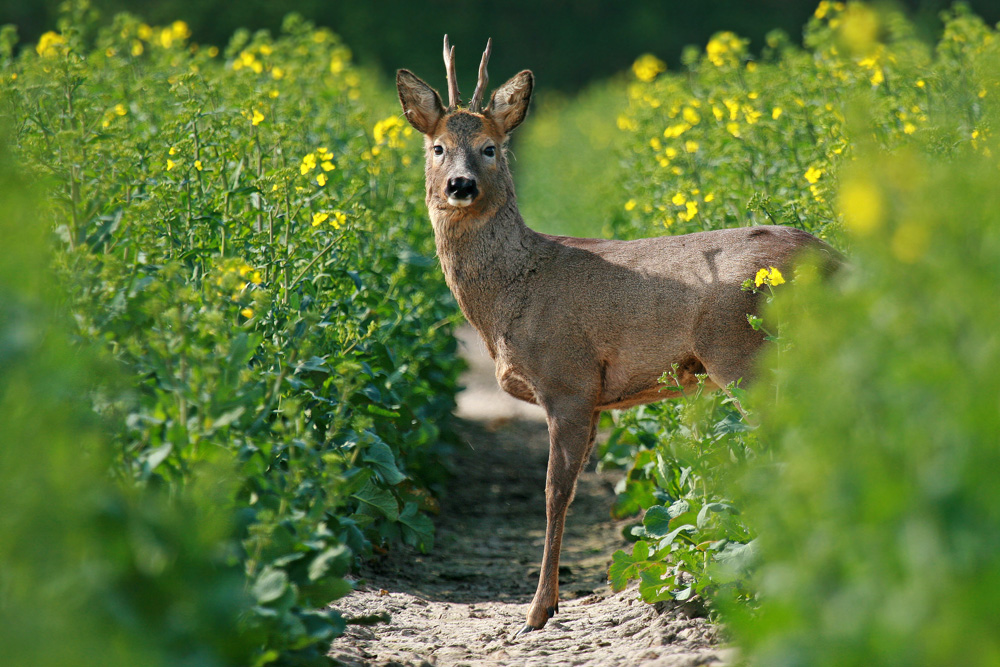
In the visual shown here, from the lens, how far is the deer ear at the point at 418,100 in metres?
5.46

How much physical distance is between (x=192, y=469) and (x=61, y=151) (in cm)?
178

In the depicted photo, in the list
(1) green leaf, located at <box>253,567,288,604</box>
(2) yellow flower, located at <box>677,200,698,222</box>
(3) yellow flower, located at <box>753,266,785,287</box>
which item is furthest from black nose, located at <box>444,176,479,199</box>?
(1) green leaf, located at <box>253,567,288,604</box>

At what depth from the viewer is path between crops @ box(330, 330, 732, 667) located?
3949mm

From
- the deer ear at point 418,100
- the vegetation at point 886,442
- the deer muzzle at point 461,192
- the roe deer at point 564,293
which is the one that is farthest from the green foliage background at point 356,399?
the deer ear at point 418,100

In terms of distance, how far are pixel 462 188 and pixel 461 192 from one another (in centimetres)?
2

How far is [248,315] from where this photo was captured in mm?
3359

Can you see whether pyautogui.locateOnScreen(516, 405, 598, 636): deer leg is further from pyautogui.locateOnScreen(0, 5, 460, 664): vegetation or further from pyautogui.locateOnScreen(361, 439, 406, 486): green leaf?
pyautogui.locateOnScreen(361, 439, 406, 486): green leaf

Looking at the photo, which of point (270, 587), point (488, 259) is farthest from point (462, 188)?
point (270, 587)

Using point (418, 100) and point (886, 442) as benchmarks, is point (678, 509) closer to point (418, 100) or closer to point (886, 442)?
point (886, 442)

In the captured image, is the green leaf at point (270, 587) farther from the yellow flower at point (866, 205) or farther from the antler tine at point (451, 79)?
the antler tine at point (451, 79)

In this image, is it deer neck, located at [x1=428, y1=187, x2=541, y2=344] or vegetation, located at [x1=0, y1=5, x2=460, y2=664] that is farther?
deer neck, located at [x1=428, y1=187, x2=541, y2=344]

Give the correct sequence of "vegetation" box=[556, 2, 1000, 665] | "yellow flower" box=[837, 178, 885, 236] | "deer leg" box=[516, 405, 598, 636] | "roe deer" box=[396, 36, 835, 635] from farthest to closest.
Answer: "deer leg" box=[516, 405, 598, 636] < "roe deer" box=[396, 36, 835, 635] < "yellow flower" box=[837, 178, 885, 236] < "vegetation" box=[556, 2, 1000, 665]

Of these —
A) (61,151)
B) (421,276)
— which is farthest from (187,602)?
(421,276)

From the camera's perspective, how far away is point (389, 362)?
523 centimetres
